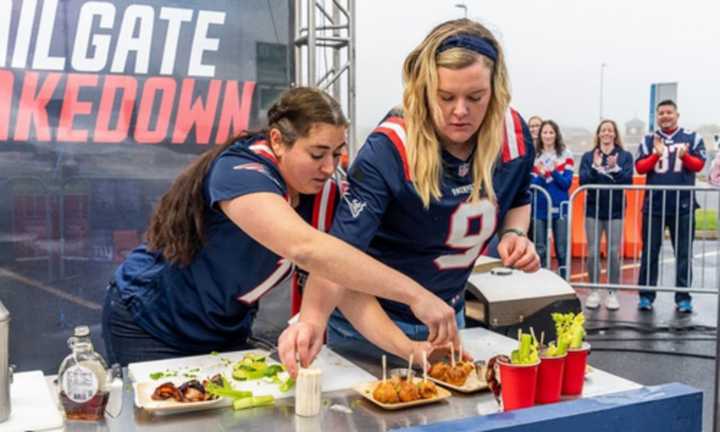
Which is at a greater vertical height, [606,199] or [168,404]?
[606,199]

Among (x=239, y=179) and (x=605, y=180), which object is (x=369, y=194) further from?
(x=605, y=180)

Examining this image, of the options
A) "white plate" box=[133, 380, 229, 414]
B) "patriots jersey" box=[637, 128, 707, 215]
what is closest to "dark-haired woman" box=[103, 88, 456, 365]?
"white plate" box=[133, 380, 229, 414]

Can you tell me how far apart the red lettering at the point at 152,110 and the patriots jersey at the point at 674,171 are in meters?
3.89

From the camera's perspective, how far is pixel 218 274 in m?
1.85

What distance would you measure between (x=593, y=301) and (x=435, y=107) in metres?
5.04

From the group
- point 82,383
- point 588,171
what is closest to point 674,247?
point 588,171

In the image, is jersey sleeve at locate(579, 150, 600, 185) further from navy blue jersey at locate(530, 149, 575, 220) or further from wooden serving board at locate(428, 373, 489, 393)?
wooden serving board at locate(428, 373, 489, 393)

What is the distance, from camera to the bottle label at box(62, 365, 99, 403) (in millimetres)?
1441

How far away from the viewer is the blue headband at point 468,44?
1.63 metres

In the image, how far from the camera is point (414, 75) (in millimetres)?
1708

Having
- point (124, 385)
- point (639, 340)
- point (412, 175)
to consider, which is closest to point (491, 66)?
point (412, 175)

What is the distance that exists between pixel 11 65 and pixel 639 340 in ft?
14.1

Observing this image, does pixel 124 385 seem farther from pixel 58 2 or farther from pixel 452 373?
pixel 58 2

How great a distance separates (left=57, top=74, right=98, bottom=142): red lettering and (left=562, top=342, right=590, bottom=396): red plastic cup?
3052mm
